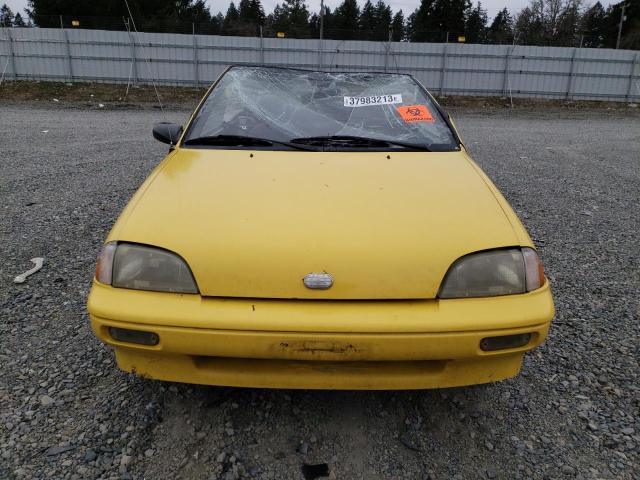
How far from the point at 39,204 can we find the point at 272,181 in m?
3.72

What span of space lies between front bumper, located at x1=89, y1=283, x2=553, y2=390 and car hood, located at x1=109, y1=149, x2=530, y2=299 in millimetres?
74

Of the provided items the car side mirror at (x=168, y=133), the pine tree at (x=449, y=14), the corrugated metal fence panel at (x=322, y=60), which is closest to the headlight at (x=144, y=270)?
the car side mirror at (x=168, y=133)

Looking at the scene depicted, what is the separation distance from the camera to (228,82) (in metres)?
3.19

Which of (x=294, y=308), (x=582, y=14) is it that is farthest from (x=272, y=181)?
(x=582, y=14)

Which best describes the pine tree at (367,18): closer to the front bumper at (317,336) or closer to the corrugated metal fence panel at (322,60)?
the corrugated metal fence panel at (322,60)

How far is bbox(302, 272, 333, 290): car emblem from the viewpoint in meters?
1.70

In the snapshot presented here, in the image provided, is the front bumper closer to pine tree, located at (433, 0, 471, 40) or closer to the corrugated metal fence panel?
the corrugated metal fence panel

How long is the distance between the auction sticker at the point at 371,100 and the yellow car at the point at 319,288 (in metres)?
1.04

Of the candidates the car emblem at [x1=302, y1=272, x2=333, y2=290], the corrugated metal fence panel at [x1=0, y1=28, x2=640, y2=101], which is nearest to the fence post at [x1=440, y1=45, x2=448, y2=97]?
the corrugated metal fence panel at [x1=0, y1=28, x2=640, y2=101]

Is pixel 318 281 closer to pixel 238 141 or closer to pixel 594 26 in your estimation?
pixel 238 141

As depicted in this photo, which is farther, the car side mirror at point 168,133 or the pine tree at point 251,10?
the pine tree at point 251,10

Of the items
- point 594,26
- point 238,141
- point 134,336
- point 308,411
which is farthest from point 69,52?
point 594,26

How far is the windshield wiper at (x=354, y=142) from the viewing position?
265 cm

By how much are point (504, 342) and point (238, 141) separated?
1.68 m
